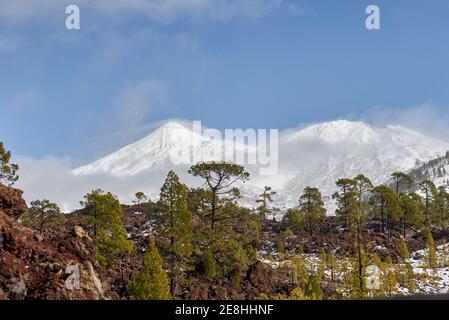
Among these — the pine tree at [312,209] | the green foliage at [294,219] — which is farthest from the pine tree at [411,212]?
the green foliage at [294,219]

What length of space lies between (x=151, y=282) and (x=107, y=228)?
348 inches

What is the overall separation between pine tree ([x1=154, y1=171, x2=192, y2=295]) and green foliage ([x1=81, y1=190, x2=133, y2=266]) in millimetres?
2494

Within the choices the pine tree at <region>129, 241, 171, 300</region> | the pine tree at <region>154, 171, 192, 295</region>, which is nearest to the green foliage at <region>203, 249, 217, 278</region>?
the pine tree at <region>154, 171, 192, 295</region>

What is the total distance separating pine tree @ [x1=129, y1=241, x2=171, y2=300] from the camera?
874 inches

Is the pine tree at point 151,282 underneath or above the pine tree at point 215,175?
underneath

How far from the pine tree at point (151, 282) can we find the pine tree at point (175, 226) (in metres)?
6.19

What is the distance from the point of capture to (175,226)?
2948cm

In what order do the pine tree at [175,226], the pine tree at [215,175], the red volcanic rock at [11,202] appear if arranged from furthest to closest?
the pine tree at [215,175], the pine tree at [175,226], the red volcanic rock at [11,202]

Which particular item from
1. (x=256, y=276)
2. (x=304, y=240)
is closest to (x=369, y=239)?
(x=304, y=240)

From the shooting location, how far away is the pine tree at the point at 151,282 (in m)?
22.2

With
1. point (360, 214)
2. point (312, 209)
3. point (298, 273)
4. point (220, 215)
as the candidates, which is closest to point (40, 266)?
point (220, 215)

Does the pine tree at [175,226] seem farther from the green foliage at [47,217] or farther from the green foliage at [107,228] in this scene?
the green foliage at [47,217]

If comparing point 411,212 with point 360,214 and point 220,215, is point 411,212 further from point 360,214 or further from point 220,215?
point 220,215

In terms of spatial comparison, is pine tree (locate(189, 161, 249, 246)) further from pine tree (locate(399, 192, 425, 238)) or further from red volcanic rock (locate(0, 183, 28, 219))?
pine tree (locate(399, 192, 425, 238))
